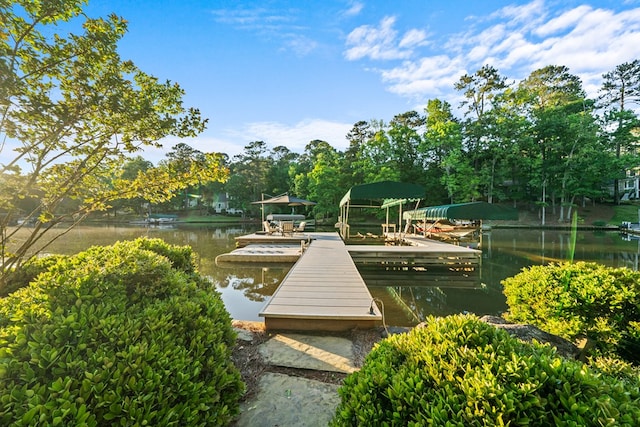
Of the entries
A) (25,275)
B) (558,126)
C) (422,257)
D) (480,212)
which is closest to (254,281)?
(25,275)

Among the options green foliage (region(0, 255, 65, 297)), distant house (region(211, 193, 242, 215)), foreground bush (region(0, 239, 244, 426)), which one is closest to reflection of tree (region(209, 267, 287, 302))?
green foliage (region(0, 255, 65, 297))

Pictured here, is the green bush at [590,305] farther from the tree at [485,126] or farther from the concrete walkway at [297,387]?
the tree at [485,126]

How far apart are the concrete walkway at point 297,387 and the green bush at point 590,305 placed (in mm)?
2255

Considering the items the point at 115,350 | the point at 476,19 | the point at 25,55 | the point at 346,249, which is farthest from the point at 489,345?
the point at 476,19

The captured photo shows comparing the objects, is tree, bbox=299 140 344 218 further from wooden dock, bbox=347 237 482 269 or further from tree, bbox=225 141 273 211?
wooden dock, bbox=347 237 482 269

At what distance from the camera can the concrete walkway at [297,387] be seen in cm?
188

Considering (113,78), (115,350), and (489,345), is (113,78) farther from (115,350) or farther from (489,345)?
(489,345)

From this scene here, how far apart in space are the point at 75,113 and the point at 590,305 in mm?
5208

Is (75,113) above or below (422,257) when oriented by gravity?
above

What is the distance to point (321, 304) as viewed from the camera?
3.99 metres

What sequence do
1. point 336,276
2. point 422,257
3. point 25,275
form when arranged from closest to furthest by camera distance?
point 25,275
point 336,276
point 422,257

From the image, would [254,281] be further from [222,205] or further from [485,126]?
[222,205]

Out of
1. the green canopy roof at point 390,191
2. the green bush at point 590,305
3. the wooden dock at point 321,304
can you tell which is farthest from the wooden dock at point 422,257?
the green bush at point 590,305

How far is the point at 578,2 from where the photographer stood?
20.4ft
